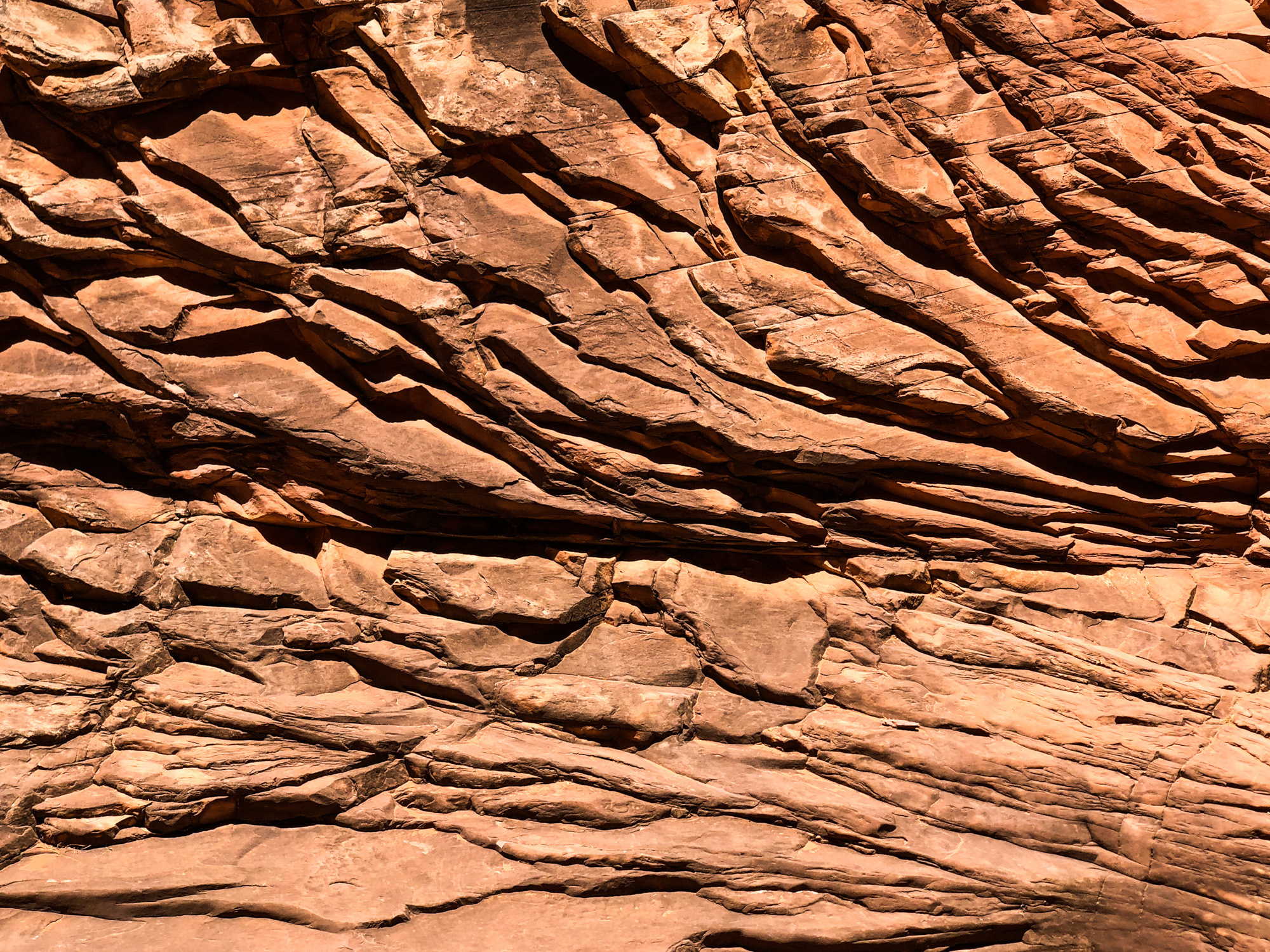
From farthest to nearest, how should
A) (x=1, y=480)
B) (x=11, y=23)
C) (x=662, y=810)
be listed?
(x=1, y=480) < (x=11, y=23) < (x=662, y=810)

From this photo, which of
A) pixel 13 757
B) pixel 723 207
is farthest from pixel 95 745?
pixel 723 207

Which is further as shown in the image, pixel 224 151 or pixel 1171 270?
pixel 224 151

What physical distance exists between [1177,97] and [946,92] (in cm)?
187

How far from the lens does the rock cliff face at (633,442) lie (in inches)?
289

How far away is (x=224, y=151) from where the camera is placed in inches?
332

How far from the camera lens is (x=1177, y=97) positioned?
746 centimetres

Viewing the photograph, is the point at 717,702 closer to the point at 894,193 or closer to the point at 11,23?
the point at 894,193

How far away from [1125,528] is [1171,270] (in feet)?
7.71

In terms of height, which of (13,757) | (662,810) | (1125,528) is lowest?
(13,757)

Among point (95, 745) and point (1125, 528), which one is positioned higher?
point (1125, 528)

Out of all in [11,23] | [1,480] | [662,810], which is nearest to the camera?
[662,810]

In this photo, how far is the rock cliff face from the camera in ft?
24.1

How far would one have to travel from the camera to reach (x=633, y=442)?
8.38m

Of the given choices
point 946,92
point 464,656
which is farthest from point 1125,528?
point 464,656
